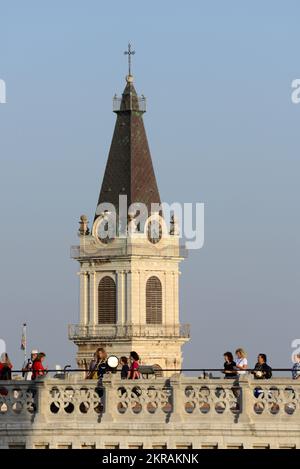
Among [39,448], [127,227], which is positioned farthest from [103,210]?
[39,448]

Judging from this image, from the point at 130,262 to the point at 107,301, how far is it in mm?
2888

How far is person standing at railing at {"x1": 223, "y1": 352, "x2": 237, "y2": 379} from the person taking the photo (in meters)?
36.5

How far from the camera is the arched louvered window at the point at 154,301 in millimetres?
141125

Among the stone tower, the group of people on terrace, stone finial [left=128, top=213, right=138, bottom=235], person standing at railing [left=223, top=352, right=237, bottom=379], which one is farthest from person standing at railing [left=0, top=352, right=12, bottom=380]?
stone finial [left=128, top=213, right=138, bottom=235]

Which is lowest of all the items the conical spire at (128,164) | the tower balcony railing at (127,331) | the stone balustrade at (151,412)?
the stone balustrade at (151,412)

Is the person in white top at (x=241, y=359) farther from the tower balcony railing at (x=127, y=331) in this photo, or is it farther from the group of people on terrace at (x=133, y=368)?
the tower balcony railing at (x=127, y=331)

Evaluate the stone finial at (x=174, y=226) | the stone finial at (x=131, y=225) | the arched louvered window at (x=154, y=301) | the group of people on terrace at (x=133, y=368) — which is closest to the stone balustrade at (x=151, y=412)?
the group of people on terrace at (x=133, y=368)

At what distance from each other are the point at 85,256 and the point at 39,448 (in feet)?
344

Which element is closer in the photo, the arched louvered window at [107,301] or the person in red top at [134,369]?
the person in red top at [134,369]

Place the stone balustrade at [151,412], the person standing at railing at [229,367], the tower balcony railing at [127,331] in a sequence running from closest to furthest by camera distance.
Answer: the stone balustrade at [151,412] → the person standing at railing at [229,367] → the tower balcony railing at [127,331]

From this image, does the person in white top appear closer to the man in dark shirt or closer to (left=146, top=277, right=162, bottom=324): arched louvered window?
the man in dark shirt

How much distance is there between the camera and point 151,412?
35.6m

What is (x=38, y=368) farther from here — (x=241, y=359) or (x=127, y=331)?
(x=127, y=331)

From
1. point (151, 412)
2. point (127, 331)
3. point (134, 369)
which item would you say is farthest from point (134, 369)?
point (127, 331)
